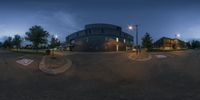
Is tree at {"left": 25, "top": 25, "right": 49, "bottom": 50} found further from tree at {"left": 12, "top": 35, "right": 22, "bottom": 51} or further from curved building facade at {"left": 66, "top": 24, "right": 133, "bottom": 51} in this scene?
tree at {"left": 12, "top": 35, "right": 22, "bottom": 51}

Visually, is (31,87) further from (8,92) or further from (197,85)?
(197,85)

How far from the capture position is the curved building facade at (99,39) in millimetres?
77438

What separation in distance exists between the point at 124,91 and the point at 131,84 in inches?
89.2

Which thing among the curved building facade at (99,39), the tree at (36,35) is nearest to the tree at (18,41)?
the curved building facade at (99,39)

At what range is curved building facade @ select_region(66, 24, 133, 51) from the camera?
254ft

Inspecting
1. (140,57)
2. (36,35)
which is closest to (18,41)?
(36,35)

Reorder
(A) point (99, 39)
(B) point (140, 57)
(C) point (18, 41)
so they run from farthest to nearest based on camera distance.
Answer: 1. (C) point (18, 41)
2. (A) point (99, 39)
3. (B) point (140, 57)

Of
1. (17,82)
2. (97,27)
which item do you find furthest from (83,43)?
(17,82)

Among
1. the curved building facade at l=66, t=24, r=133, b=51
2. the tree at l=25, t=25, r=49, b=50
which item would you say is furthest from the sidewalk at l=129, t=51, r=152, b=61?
the curved building facade at l=66, t=24, r=133, b=51

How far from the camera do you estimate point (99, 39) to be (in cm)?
7825

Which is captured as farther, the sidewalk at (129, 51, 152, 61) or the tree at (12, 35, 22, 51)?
the tree at (12, 35, 22, 51)

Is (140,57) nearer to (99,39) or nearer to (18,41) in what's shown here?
(99,39)

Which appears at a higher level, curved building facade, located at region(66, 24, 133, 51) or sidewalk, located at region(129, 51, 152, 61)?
curved building facade, located at region(66, 24, 133, 51)

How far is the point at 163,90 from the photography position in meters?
13.2
